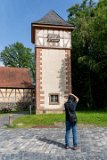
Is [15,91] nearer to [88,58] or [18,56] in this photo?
[88,58]

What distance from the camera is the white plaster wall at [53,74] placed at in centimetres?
2494

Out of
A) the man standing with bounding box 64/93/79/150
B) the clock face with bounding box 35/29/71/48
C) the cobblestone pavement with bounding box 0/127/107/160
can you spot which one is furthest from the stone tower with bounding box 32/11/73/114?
the man standing with bounding box 64/93/79/150

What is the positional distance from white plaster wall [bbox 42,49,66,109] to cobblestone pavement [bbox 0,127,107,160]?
11.7m

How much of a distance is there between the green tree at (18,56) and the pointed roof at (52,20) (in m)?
37.9

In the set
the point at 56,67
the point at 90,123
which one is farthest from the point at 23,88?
the point at 90,123

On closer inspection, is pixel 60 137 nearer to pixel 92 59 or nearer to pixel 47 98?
pixel 47 98

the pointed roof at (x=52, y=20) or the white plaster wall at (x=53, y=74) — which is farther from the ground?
the pointed roof at (x=52, y=20)

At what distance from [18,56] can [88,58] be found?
121 feet

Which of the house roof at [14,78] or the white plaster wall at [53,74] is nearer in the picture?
the white plaster wall at [53,74]

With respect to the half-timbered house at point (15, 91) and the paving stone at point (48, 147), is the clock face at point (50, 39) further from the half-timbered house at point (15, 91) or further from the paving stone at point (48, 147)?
the half-timbered house at point (15, 91)

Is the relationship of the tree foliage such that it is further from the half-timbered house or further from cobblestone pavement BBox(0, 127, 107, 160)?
cobblestone pavement BBox(0, 127, 107, 160)

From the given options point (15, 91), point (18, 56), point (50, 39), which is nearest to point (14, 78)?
point (15, 91)

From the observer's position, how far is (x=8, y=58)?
6656 centimetres

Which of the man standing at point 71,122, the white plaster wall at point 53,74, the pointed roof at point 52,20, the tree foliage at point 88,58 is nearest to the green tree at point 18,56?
the tree foliage at point 88,58
